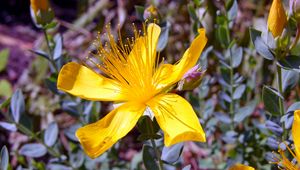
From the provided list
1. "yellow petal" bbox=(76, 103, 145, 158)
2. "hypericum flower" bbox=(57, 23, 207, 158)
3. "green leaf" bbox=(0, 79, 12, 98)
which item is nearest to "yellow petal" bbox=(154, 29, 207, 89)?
"hypericum flower" bbox=(57, 23, 207, 158)

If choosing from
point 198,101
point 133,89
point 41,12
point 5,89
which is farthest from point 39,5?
point 5,89

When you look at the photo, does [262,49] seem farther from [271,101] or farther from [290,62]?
[271,101]

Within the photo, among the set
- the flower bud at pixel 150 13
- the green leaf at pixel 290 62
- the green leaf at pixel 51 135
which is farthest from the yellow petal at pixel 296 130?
the green leaf at pixel 51 135

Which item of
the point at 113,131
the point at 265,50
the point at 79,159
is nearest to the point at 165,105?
the point at 113,131

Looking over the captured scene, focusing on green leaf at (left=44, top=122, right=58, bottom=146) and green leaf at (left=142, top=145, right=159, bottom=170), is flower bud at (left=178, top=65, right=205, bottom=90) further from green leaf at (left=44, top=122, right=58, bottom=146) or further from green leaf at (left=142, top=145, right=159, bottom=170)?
green leaf at (left=44, top=122, right=58, bottom=146)

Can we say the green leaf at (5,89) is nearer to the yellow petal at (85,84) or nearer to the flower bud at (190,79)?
the yellow petal at (85,84)

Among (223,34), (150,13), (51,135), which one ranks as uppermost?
(150,13)

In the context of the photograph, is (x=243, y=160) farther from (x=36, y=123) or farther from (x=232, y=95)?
(x=36, y=123)
